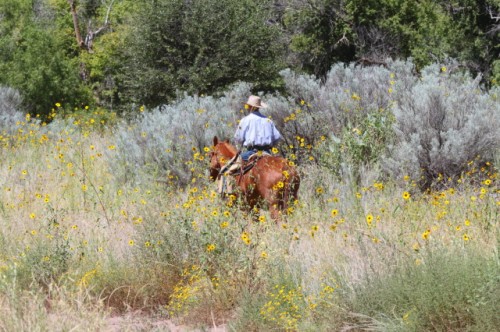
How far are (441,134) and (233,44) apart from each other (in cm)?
1379

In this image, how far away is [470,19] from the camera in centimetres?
2888

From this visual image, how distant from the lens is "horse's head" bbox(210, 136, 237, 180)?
404 inches

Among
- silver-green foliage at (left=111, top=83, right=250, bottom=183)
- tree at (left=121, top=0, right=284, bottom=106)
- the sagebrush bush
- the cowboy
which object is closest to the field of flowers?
the sagebrush bush

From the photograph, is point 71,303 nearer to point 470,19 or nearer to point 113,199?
point 113,199

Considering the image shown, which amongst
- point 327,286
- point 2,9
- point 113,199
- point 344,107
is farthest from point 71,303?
point 2,9

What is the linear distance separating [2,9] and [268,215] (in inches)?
1133

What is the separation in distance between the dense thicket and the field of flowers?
33.5 feet

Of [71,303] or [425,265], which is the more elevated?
[425,265]

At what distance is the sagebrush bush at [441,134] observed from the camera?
11.1 meters

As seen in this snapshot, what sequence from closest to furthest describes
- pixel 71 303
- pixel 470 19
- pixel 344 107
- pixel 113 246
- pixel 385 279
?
pixel 385 279 < pixel 71 303 < pixel 113 246 < pixel 344 107 < pixel 470 19

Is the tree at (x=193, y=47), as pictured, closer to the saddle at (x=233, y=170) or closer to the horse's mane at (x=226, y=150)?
the horse's mane at (x=226, y=150)

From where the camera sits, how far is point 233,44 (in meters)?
24.4

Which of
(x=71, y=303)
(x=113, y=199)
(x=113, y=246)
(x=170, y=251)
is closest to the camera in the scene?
(x=71, y=303)

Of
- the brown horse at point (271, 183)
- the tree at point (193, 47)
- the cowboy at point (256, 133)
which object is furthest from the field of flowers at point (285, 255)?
the tree at point (193, 47)
